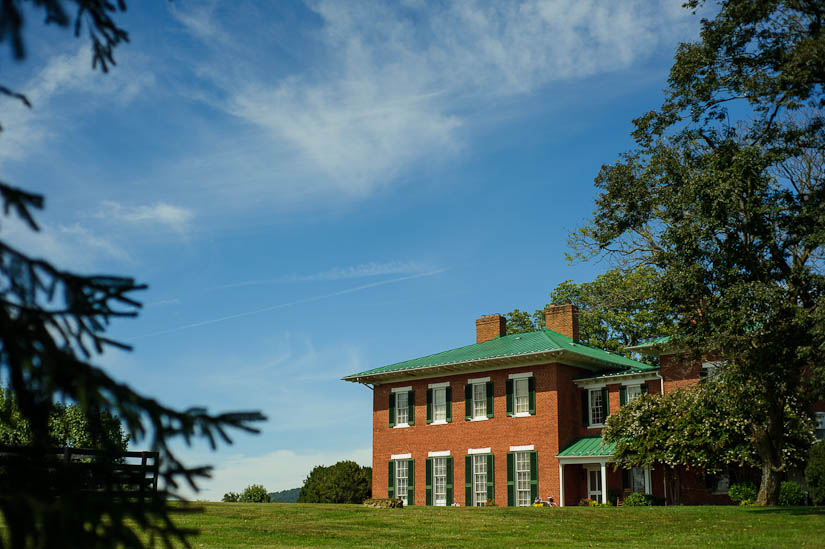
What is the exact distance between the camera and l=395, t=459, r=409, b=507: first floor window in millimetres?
39406

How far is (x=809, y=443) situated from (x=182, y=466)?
1189 inches

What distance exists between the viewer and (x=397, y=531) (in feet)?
63.1

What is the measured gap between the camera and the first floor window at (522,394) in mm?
36281

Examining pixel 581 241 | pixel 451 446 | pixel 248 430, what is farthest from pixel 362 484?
pixel 248 430

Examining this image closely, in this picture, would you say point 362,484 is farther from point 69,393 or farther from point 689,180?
point 69,393

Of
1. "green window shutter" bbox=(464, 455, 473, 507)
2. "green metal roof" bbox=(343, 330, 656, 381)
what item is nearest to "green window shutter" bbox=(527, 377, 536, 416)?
"green metal roof" bbox=(343, 330, 656, 381)

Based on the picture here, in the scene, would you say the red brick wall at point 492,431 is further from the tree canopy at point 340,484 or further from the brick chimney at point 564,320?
the brick chimney at point 564,320

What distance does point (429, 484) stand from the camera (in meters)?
38.5

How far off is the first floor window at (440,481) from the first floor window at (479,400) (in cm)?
294

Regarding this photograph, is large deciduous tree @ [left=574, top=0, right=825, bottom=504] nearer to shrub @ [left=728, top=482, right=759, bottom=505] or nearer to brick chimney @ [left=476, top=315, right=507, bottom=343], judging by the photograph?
shrub @ [left=728, top=482, right=759, bottom=505]

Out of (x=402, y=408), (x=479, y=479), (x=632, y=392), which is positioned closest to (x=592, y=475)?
(x=632, y=392)

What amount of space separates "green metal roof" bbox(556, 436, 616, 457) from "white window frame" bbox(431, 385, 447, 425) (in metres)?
6.41

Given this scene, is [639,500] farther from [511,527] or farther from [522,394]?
[511,527]

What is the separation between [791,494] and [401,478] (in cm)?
1811
